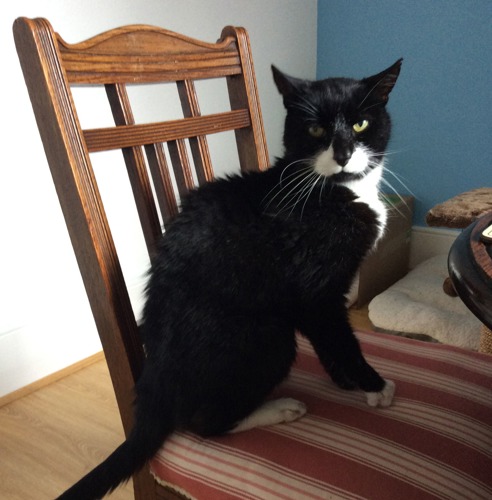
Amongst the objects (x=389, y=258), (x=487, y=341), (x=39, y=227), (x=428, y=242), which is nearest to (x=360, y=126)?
(x=487, y=341)

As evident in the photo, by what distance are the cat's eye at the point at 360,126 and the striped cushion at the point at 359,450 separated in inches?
15.7

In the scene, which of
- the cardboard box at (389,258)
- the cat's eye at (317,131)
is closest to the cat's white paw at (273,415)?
the cat's eye at (317,131)

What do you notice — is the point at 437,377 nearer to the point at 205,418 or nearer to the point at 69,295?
the point at 205,418

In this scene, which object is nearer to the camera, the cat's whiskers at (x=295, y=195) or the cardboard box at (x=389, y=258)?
the cat's whiskers at (x=295, y=195)

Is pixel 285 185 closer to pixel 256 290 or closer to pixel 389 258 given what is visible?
pixel 256 290

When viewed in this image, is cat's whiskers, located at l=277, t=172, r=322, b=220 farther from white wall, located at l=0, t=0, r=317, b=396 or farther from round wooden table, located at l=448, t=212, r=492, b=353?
white wall, located at l=0, t=0, r=317, b=396

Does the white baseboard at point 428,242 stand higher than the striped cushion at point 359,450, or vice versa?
the striped cushion at point 359,450

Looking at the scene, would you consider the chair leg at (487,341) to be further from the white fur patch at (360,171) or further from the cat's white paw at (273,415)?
the cat's white paw at (273,415)

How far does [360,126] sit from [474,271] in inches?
15.2

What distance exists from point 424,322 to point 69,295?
4.01ft

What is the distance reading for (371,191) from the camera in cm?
87

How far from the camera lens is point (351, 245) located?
77 centimetres

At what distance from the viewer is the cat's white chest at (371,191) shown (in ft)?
2.74

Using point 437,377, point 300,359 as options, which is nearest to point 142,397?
point 300,359
